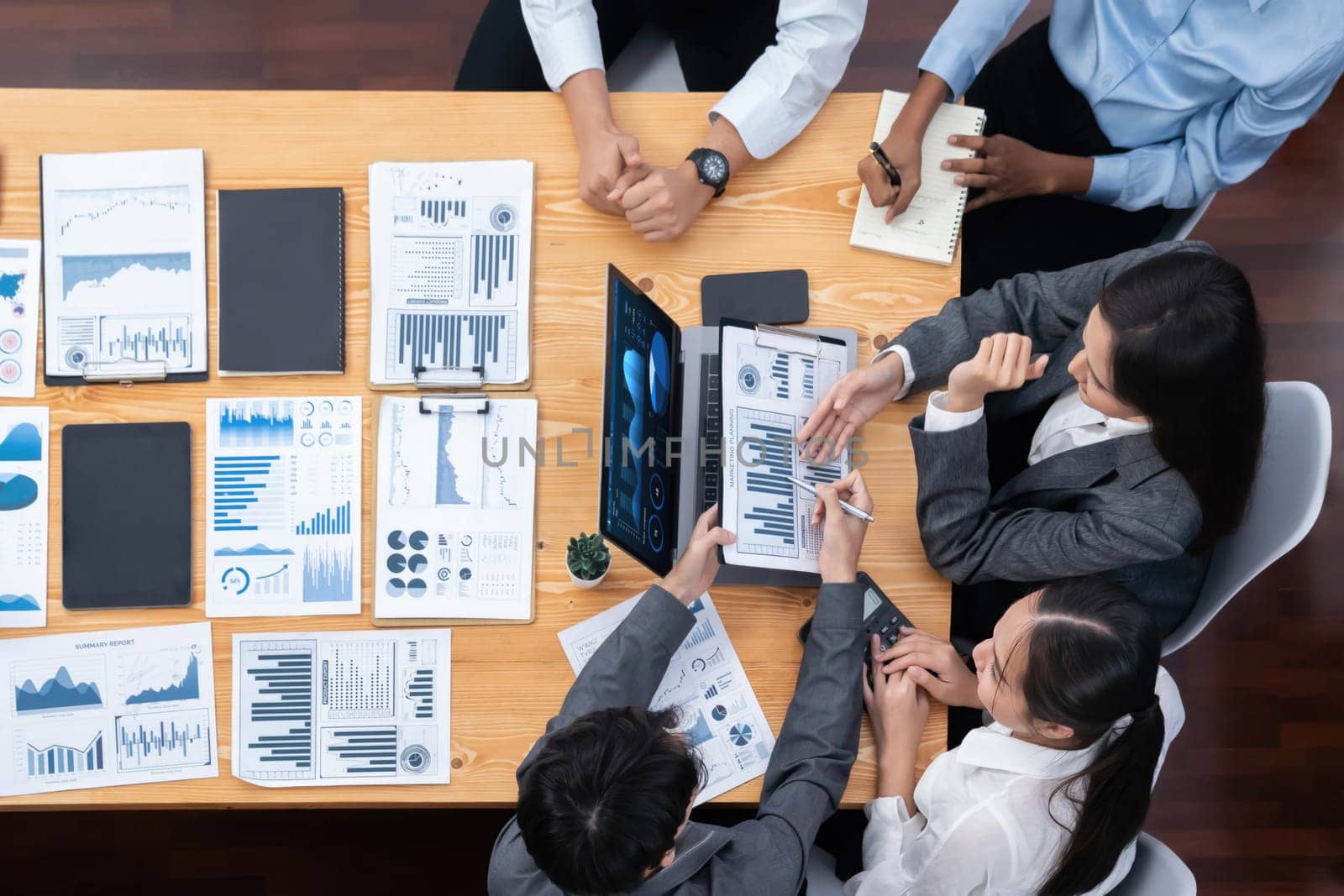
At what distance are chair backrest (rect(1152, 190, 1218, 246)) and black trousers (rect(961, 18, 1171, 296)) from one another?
1 centimetres

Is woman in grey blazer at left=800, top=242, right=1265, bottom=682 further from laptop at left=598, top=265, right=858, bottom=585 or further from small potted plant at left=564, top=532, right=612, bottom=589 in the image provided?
small potted plant at left=564, top=532, right=612, bottom=589

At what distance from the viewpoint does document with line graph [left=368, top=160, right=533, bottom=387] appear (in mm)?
1444

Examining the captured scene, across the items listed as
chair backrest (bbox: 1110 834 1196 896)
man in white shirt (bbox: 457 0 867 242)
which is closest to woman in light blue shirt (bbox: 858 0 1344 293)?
man in white shirt (bbox: 457 0 867 242)

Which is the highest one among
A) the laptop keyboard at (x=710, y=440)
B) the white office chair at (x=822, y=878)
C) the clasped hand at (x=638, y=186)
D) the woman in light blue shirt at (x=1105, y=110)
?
the woman in light blue shirt at (x=1105, y=110)

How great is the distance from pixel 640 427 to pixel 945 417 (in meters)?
0.44

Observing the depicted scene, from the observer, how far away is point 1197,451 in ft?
4.04

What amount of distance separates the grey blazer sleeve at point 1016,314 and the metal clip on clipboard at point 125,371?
112cm

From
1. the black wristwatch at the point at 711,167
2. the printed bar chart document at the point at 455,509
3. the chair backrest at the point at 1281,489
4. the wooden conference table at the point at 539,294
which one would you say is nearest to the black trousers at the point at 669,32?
the wooden conference table at the point at 539,294

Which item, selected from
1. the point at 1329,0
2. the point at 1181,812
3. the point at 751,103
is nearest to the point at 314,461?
the point at 751,103

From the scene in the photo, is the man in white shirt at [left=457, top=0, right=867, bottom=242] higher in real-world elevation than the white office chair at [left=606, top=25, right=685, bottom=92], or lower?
lower

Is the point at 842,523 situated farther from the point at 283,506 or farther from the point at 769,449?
the point at 283,506

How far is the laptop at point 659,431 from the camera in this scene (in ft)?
3.84

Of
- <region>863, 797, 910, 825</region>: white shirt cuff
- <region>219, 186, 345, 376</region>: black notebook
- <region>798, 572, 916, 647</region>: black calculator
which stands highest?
<region>219, 186, 345, 376</region>: black notebook

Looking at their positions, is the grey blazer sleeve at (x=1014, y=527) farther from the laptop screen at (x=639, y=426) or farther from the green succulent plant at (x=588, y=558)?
the green succulent plant at (x=588, y=558)
